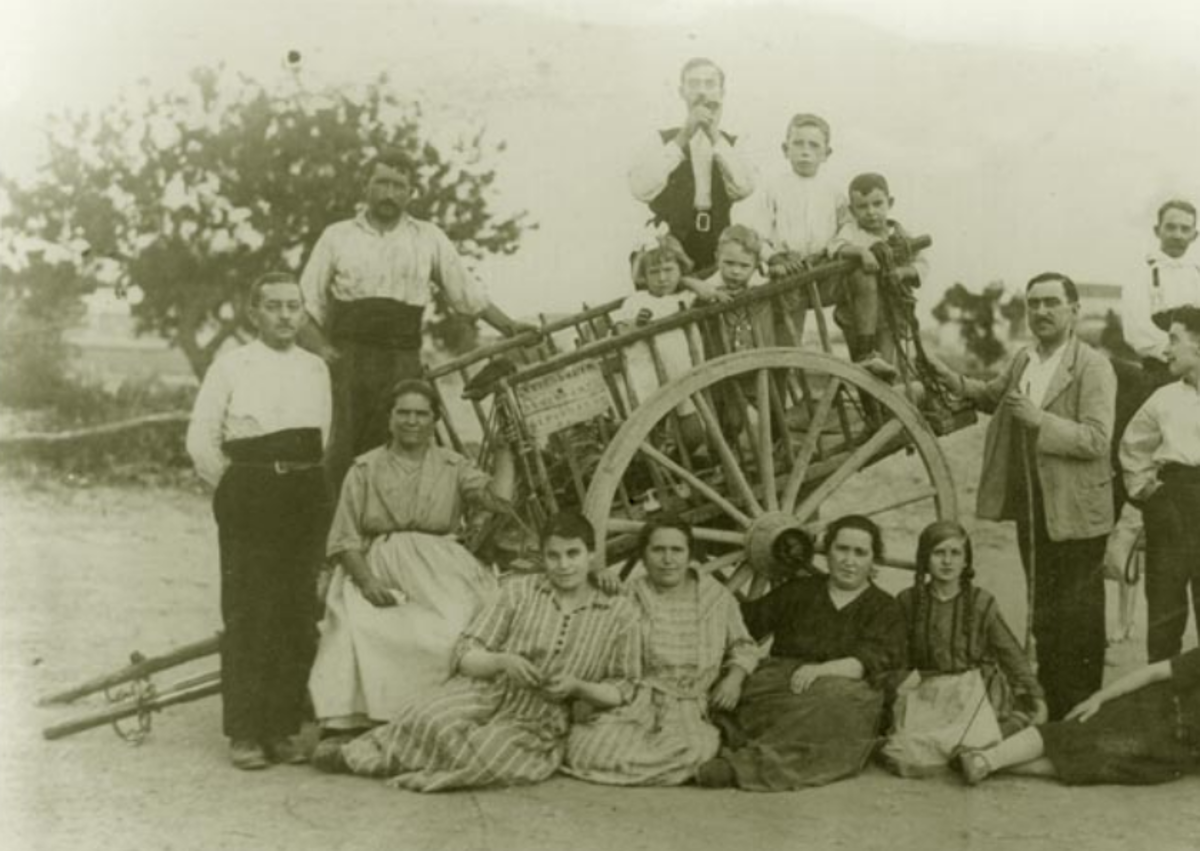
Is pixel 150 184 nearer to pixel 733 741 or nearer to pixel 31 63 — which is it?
pixel 31 63

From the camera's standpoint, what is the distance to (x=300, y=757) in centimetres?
406

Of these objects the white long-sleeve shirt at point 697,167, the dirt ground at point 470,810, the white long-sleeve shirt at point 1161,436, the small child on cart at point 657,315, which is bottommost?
the dirt ground at point 470,810

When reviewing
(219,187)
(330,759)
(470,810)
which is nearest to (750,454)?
(470,810)

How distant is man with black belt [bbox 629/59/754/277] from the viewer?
16.2 ft

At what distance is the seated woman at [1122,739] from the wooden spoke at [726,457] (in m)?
1.02

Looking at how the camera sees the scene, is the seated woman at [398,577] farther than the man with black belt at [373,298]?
No

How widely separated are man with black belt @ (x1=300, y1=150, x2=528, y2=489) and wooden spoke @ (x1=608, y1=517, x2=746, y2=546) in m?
0.87

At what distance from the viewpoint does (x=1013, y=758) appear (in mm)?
3877

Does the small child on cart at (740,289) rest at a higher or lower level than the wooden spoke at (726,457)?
higher

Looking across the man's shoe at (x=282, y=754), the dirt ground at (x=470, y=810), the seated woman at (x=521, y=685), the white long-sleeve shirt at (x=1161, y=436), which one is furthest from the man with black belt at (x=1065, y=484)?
the man's shoe at (x=282, y=754)

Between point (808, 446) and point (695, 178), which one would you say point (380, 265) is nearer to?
point (695, 178)

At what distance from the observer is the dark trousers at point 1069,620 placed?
175 inches

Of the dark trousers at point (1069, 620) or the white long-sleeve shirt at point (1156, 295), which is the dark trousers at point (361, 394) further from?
the white long-sleeve shirt at point (1156, 295)

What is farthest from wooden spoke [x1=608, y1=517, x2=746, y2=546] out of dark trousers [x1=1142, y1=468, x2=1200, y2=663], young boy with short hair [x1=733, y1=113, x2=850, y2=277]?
dark trousers [x1=1142, y1=468, x2=1200, y2=663]
